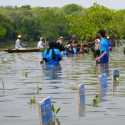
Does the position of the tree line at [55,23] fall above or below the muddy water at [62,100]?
above

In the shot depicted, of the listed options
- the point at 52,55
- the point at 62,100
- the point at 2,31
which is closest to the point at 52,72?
the point at 52,55

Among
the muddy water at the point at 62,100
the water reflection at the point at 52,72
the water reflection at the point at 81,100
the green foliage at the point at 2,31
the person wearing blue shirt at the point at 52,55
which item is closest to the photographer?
the water reflection at the point at 81,100

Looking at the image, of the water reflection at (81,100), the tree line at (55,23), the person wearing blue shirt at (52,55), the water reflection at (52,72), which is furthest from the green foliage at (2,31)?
the water reflection at (81,100)

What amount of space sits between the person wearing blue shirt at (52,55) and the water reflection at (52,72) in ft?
0.90

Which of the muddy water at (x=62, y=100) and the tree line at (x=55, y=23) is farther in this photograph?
the tree line at (x=55, y=23)

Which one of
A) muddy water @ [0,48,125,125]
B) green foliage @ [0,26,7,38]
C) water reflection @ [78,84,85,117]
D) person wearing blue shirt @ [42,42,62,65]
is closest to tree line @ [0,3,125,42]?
green foliage @ [0,26,7,38]

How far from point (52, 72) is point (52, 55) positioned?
0.66 meters

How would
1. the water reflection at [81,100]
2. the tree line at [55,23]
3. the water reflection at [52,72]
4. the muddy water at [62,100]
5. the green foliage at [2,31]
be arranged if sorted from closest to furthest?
1. the water reflection at [81,100]
2. the muddy water at [62,100]
3. the water reflection at [52,72]
4. the tree line at [55,23]
5. the green foliage at [2,31]

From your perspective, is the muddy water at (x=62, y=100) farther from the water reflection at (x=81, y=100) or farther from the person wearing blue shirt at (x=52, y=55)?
the person wearing blue shirt at (x=52, y=55)

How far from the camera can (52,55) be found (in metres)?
24.2

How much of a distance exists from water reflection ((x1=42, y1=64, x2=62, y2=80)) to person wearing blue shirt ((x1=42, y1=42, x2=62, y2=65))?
0.90 ft

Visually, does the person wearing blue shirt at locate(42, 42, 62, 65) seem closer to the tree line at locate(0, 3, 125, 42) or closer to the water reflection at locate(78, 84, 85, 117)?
the water reflection at locate(78, 84, 85, 117)

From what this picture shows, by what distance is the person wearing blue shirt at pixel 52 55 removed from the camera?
24094mm

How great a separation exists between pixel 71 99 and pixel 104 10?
2364 inches
